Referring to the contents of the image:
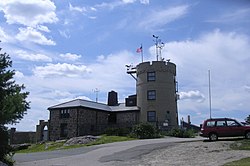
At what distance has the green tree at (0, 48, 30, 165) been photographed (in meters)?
16.4

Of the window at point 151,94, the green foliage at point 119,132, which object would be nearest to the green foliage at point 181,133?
the green foliage at point 119,132

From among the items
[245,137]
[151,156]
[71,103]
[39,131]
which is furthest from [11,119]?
[39,131]

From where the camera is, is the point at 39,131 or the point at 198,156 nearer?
the point at 198,156

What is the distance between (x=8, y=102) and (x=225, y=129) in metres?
17.0

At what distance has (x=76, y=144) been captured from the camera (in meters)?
34.9

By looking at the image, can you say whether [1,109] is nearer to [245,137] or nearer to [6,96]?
[6,96]

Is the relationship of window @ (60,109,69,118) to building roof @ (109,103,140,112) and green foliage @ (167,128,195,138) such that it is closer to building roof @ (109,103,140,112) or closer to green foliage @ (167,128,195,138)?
building roof @ (109,103,140,112)

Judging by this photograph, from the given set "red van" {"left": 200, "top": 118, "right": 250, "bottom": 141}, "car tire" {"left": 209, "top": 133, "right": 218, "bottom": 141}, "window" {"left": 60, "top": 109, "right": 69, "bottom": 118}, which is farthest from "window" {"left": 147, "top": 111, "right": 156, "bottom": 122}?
"car tire" {"left": 209, "top": 133, "right": 218, "bottom": 141}

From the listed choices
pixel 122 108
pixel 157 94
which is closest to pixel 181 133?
pixel 157 94

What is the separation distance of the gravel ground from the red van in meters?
4.39

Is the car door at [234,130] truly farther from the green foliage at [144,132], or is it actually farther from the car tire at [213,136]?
the green foliage at [144,132]

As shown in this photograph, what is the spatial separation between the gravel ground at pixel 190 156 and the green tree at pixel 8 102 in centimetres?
526

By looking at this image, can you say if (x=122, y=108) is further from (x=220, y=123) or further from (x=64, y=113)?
(x=220, y=123)

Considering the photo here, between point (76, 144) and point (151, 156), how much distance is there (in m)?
15.4
